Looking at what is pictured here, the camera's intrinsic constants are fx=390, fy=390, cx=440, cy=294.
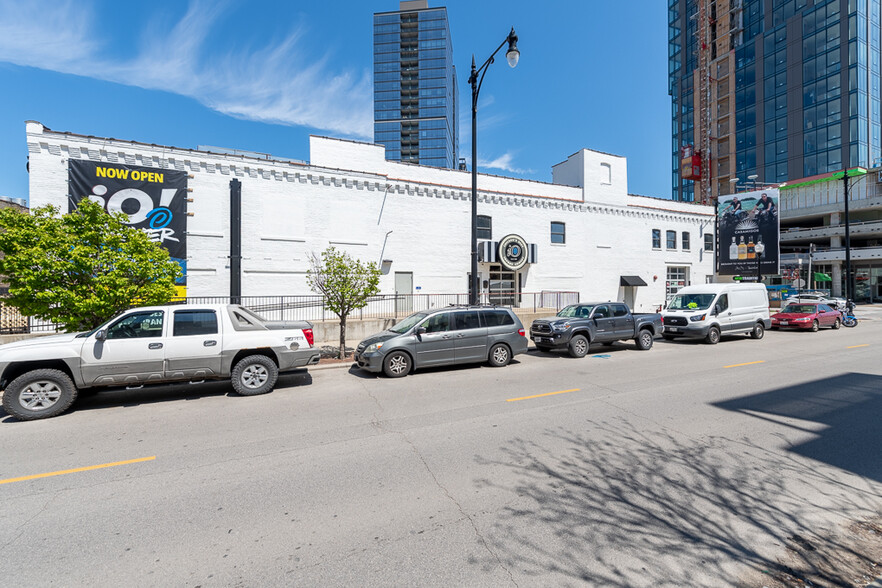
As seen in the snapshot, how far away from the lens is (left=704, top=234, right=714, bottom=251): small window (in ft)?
96.8

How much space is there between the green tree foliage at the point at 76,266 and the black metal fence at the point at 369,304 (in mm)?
5653

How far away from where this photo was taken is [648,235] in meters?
26.8

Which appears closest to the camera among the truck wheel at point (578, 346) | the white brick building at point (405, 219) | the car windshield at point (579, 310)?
the truck wheel at point (578, 346)

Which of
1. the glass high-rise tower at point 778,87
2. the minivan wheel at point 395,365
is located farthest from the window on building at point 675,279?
the glass high-rise tower at point 778,87

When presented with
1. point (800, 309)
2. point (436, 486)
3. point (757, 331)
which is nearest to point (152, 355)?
point (436, 486)

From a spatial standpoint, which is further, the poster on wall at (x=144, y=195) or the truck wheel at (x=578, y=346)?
the poster on wall at (x=144, y=195)

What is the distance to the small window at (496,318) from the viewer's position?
426 inches

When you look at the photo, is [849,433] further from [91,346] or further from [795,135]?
[795,135]

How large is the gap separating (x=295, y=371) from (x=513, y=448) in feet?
23.4

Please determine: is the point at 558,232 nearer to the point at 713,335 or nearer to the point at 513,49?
the point at 713,335

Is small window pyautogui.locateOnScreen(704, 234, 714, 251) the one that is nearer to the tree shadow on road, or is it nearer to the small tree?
the small tree

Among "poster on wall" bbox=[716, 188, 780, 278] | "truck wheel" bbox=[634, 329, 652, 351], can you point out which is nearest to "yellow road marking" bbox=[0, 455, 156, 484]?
"truck wheel" bbox=[634, 329, 652, 351]

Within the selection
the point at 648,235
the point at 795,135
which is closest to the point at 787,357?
the point at 648,235

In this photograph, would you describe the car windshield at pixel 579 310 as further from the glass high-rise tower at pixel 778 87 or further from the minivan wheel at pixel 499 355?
the glass high-rise tower at pixel 778 87
